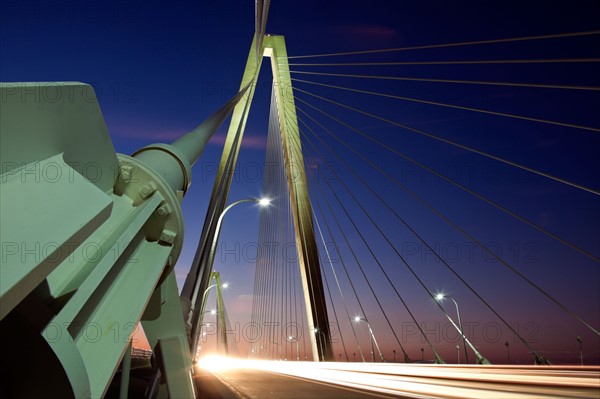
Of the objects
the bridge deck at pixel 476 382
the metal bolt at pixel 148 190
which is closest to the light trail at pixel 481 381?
the bridge deck at pixel 476 382

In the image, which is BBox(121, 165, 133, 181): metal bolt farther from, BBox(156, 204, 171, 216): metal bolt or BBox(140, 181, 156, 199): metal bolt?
BBox(156, 204, 171, 216): metal bolt

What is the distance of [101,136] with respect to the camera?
2033mm

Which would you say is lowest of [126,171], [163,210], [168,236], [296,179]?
[168,236]

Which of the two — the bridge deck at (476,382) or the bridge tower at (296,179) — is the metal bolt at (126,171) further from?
the bridge tower at (296,179)

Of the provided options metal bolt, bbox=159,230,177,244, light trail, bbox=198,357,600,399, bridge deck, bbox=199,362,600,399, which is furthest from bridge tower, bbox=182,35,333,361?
metal bolt, bbox=159,230,177,244

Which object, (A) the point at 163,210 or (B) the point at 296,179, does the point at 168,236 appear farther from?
(B) the point at 296,179

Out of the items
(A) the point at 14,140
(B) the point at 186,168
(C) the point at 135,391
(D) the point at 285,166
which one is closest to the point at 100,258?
(A) the point at 14,140

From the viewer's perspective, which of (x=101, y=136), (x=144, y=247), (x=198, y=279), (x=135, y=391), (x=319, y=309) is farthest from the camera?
(x=319, y=309)

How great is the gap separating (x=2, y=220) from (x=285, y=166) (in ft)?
48.9

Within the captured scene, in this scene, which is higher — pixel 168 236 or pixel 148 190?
pixel 148 190

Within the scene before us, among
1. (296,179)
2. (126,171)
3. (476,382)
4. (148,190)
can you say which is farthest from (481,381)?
(296,179)

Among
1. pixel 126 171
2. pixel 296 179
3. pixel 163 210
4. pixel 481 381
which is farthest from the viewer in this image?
pixel 296 179

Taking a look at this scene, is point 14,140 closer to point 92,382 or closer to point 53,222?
point 53,222

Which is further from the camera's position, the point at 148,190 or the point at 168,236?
the point at 168,236
